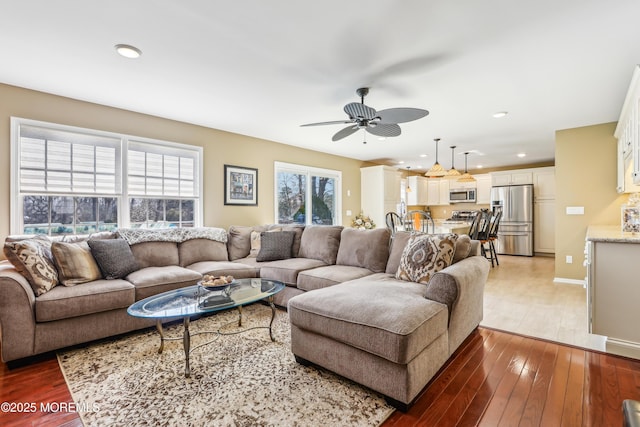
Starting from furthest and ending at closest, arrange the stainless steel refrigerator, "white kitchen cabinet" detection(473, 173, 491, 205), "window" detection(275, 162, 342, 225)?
"white kitchen cabinet" detection(473, 173, 491, 205), the stainless steel refrigerator, "window" detection(275, 162, 342, 225)

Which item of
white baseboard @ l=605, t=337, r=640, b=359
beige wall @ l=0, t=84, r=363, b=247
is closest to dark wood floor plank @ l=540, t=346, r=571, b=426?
white baseboard @ l=605, t=337, r=640, b=359

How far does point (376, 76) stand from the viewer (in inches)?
111

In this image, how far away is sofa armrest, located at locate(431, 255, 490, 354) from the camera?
2.07 meters

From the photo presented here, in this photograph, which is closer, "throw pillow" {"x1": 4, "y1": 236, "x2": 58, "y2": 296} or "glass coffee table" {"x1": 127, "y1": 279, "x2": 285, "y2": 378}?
"glass coffee table" {"x1": 127, "y1": 279, "x2": 285, "y2": 378}

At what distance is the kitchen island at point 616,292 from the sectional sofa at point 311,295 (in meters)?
0.82

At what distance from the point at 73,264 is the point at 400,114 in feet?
10.6

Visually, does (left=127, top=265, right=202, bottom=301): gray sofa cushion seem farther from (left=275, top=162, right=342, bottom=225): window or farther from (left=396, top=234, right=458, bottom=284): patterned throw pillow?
(left=275, top=162, right=342, bottom=225): window

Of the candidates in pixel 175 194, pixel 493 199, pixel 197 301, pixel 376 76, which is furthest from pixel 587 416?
pixel 493 199

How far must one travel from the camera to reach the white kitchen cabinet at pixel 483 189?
852 cm

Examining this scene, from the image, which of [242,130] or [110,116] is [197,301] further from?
[242,130]

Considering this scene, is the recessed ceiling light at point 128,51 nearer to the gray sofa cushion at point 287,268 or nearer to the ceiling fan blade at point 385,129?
the ceiling fan blade at point 385,129

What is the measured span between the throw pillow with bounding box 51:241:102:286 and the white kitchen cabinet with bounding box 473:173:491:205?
29.2ft

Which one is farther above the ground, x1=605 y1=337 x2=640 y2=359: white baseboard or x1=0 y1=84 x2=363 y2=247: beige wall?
x1=0 y1=84 x2=363 y2=247: beige wall

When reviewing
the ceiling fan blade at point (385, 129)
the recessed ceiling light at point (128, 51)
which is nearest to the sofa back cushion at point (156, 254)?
the recessed ceiling light at point (128, 51)
